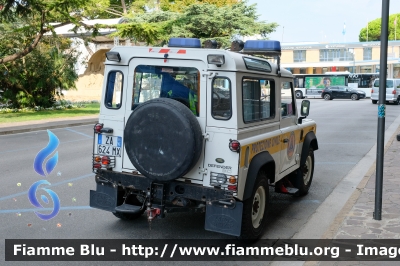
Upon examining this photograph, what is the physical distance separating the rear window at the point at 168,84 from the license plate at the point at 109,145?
459mm

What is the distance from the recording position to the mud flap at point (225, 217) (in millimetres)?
5117

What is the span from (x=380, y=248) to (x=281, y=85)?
250 centimetres

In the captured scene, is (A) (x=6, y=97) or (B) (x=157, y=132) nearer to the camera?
(B) (x=157, y=132)

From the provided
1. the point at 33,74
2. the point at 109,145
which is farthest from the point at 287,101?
the point at 33,74

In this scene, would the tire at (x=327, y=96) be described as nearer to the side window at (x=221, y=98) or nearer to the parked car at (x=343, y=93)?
the parked car at (x=343, y=93)

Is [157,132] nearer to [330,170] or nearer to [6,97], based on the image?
[330,170]

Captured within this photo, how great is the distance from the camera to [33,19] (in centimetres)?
2708

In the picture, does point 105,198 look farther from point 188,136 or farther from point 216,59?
point 216,59

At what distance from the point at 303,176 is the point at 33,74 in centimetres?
2324

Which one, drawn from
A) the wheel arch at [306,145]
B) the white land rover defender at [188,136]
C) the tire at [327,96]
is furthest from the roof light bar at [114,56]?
the tire at [327,96]

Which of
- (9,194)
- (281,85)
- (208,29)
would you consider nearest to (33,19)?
(208,29)

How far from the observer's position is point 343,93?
48.5 m

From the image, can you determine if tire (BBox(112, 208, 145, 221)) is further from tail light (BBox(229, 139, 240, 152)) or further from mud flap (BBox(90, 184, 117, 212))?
tail light (BBox(229, 139, 240, 152))

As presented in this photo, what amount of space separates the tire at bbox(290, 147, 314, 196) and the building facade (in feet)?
241
